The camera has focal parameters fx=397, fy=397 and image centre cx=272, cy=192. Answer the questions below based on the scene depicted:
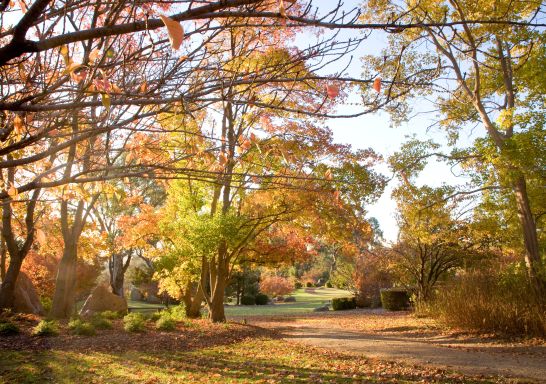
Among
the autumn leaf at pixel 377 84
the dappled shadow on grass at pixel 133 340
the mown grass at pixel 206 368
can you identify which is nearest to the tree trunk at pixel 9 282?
the dappled shadow on grass at pixel 133 340

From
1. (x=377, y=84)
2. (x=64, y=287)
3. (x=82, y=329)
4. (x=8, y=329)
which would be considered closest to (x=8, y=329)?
(x=8, y=329)

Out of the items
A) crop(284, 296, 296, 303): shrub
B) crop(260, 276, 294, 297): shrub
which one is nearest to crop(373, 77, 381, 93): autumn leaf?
crop(260, 276, 294, 297): shrub

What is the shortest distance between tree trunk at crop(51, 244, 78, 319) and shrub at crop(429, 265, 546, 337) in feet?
35.8

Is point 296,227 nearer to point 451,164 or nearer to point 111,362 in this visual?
point 451,164

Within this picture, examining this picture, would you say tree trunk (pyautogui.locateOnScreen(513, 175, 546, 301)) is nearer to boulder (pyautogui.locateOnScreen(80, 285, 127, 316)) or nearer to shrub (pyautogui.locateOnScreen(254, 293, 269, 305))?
boulder (pyautogui.locateOnScreen(80, 285, 127, 316))

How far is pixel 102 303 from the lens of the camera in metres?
14.9

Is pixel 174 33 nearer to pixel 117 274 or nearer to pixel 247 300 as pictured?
pixel 117 274

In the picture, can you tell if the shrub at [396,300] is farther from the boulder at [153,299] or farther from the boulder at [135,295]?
the boulder at [135,295]

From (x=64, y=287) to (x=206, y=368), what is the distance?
7.64m

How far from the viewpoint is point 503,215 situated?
12078 mm

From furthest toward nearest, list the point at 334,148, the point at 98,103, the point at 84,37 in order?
the point at 334,148, the point at 98,103, the point at 84,37

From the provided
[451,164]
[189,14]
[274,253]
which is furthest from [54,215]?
A: [189,14]

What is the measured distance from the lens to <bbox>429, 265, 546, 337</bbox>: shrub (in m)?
8.72

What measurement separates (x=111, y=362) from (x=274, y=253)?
7533 mm
